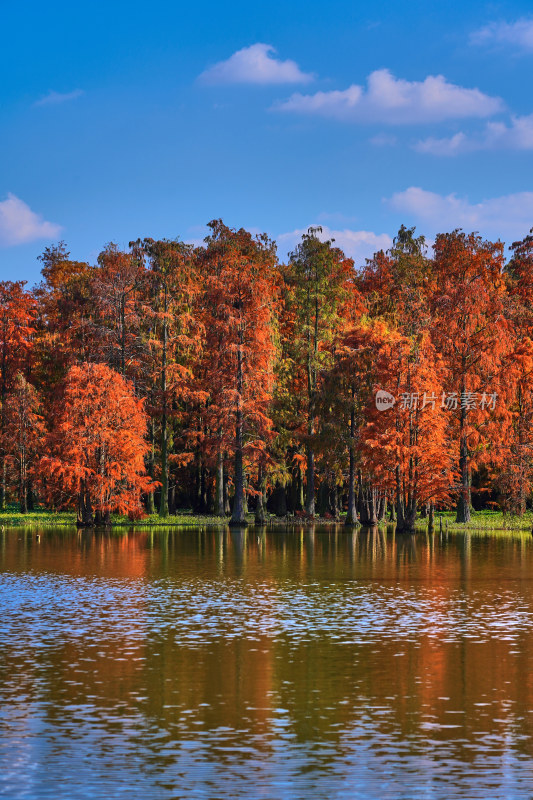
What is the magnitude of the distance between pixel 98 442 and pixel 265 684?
165 ft

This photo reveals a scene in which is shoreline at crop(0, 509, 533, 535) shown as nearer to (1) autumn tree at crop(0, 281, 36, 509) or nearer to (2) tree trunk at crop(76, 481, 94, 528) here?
(2) tree trunk at crop(76, 481, 94, 528)

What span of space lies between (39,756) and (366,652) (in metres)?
9.10

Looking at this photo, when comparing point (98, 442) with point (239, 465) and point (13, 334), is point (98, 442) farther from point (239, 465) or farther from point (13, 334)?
point (13, 334)

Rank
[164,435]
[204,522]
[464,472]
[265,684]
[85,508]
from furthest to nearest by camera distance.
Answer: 1. [164,435]
2. [204,522]
3. [464,472]
4. [85,508]
5. [265,684]

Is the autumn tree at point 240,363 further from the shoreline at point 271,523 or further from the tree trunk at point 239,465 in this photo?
the shoreline at point 271,523

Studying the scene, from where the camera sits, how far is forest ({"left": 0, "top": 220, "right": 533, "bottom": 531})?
214ft

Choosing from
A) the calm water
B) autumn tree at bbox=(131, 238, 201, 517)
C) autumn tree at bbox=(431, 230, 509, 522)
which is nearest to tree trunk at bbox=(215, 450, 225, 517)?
autumn tree at bbox=(131, 238, 201, 517)

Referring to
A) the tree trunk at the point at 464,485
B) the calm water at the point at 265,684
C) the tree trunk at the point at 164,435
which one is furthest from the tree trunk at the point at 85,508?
the calm water at the point at 265,684

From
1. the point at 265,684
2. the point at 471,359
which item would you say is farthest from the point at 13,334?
the point at 265,684

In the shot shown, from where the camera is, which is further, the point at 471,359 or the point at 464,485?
the point at 471,359

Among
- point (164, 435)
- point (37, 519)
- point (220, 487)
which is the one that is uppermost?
point (164, 435)

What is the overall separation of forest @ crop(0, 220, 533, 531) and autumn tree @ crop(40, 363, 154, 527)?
5.1 inches

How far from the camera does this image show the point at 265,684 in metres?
17.2

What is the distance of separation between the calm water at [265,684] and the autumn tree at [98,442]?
30.0 metres
